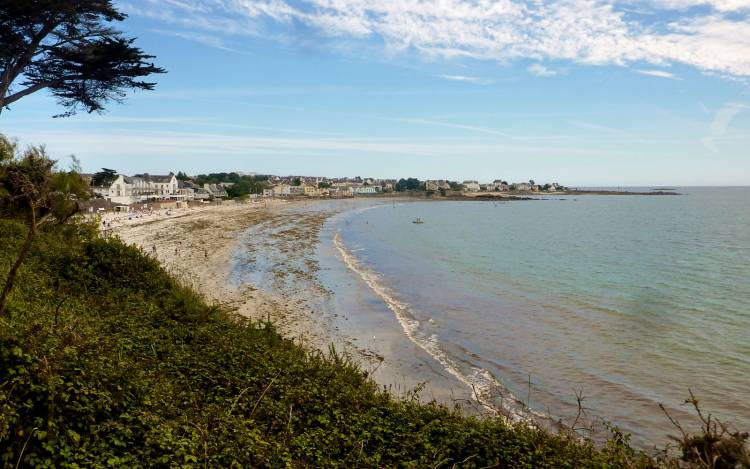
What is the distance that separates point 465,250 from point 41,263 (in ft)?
112

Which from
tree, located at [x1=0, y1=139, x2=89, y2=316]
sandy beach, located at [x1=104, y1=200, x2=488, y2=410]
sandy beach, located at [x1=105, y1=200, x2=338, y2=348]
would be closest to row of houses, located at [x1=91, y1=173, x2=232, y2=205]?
sandy beach, located at [x1=105, y1=200, x2=338, y2=348]

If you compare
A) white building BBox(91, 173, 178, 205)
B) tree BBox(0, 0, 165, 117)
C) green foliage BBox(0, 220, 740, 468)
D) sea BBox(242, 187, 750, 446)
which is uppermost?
tree BBox(0, 0, 165, 117)

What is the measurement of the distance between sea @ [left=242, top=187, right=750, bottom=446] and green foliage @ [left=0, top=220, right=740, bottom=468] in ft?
8.72

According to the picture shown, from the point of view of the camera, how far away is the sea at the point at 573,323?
1238 cm

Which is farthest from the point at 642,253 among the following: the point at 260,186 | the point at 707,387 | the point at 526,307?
the point at 260,186

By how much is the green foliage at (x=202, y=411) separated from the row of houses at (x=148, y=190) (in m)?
90.5

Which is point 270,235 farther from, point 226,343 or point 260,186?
point 260,186

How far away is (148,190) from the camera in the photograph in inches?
4599

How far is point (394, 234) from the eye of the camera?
59312 millimetres

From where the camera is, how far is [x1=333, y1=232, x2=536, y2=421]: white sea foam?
37.5ft

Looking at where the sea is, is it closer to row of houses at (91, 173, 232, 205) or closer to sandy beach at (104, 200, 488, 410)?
sandy beach at (104, 200, 488, 410)

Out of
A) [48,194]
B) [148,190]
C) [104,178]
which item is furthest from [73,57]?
[148,190]

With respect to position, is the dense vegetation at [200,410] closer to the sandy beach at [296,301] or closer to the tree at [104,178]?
the sandy beach at [296,301]

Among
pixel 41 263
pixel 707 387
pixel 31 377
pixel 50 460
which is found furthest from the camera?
pixel 41 263
